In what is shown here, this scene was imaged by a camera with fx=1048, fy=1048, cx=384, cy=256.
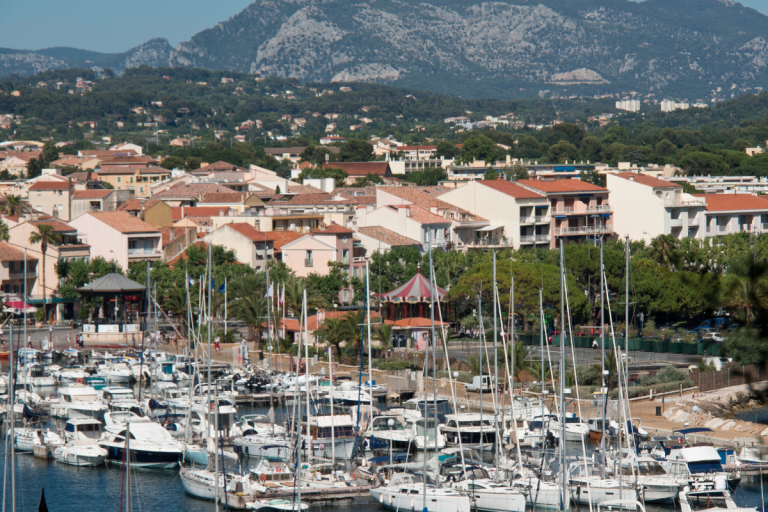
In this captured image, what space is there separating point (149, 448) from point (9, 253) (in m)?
31.0

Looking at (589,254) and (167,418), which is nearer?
(167,418)

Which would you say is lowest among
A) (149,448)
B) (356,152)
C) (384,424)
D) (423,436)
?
(149,448)

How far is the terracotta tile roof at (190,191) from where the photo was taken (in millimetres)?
93938

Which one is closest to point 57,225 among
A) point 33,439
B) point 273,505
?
point 33,439

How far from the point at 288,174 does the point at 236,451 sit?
4569 inches

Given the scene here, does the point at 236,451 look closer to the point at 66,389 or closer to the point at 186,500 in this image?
the point at 186,500

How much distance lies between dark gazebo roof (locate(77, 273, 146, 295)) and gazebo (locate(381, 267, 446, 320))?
13.2 meters

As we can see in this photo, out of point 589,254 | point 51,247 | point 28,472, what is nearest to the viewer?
Answer: point 28,472

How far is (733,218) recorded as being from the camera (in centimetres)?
7981

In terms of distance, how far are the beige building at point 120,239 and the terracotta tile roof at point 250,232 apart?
16.2 ft

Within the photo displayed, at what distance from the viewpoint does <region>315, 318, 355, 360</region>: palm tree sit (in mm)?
46375

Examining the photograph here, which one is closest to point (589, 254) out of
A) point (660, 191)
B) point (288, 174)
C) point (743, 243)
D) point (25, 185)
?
point (743, 243)

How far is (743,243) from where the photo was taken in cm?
6278

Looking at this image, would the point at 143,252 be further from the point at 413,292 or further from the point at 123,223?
the point at 413,292
